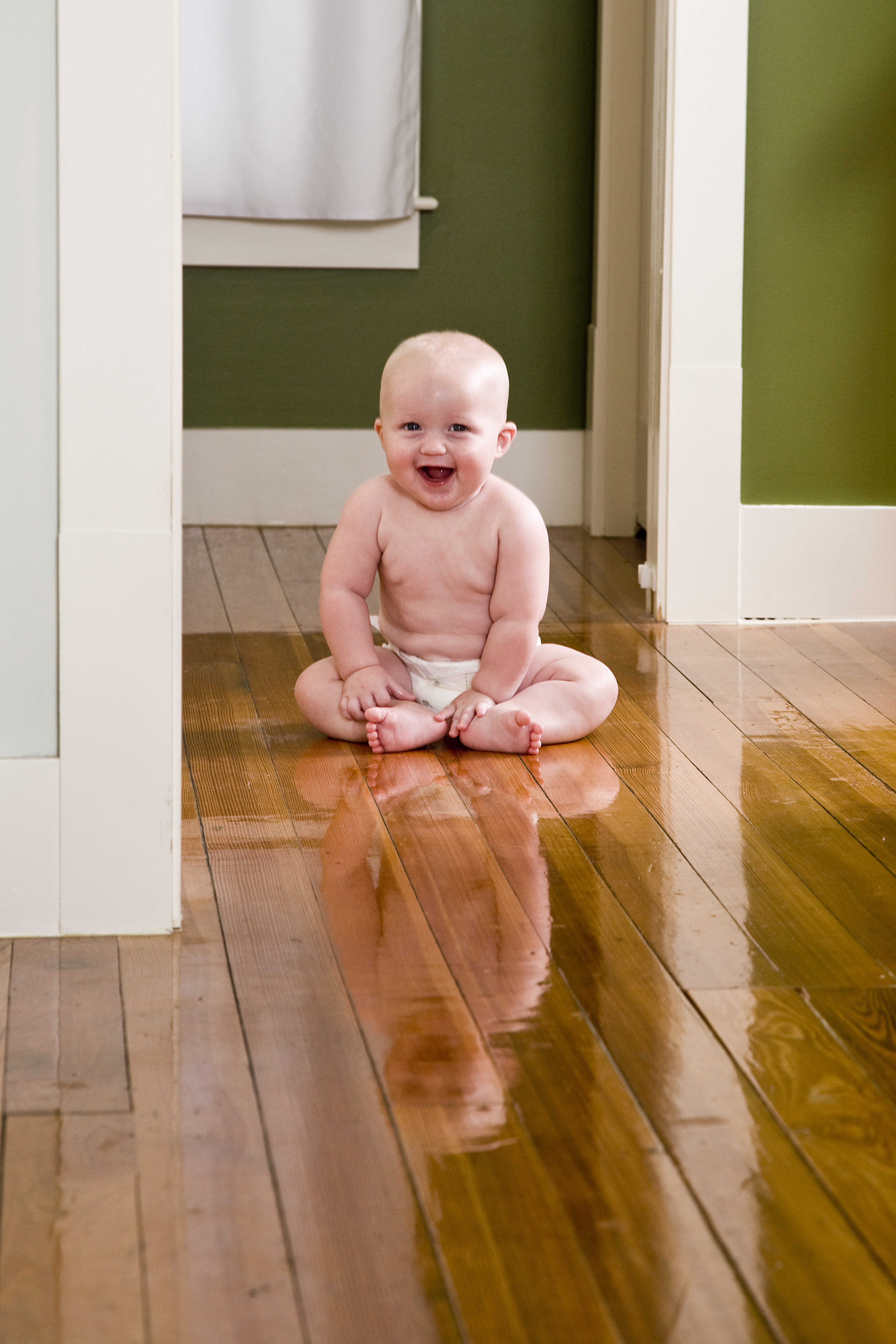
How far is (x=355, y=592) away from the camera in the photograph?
2.06 meters

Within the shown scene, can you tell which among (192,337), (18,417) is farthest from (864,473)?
(18,417)

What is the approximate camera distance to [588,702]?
1.99 meters

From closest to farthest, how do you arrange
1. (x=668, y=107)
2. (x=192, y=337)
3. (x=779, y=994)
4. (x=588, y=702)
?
(x=779, y=994)
(x=588, y=702)
(x=668, y=107)
(x=192, y=337)

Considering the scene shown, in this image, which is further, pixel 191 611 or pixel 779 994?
pixel 191 611

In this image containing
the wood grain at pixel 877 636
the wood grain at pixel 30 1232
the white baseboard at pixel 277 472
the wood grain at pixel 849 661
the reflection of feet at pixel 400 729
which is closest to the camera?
the wood grain at pixel 30 1232

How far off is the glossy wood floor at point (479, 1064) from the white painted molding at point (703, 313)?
742 millimetres

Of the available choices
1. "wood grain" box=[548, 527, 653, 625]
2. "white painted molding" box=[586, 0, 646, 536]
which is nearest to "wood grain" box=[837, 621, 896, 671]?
"wood grain" box=[548, 527, 653, 625]

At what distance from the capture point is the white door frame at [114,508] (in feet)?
4.23

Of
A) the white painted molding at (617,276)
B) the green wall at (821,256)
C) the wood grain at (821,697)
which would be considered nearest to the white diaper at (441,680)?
the wood grain at (821,697)

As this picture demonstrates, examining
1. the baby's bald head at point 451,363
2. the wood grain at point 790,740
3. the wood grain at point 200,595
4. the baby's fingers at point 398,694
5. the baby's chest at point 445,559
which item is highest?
the baby's bald head at point 451,363

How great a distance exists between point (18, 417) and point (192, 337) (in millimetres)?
2163

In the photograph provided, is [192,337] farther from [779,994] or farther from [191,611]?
[779,994]

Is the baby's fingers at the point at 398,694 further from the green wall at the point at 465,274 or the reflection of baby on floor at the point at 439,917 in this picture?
the green wall at the point at 465,274

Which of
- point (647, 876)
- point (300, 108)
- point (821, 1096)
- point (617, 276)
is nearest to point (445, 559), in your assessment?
point (647, 876)
